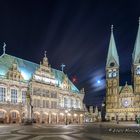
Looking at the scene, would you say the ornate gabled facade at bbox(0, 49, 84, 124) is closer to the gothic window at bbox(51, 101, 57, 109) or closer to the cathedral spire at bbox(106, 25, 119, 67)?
the gothic window at bbox(51, 101, 57, 109)

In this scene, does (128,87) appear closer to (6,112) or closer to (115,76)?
(115,76)

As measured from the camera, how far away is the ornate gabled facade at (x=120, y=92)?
132375 mm

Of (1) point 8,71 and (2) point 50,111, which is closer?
(1) point 8,71

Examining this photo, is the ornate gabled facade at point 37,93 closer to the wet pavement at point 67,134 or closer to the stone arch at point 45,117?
the stone arch at point 45,117

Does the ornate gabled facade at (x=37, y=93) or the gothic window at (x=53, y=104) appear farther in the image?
the gothic window at (x=53, y=104)

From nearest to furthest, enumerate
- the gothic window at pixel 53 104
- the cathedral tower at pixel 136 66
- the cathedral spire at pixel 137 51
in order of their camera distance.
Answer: the gothic window at pixel 53 104 < the cathedral tower at pixel 136 66 < the cathedral spire at pixel 137 51

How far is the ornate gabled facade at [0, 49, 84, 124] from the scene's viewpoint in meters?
74.0

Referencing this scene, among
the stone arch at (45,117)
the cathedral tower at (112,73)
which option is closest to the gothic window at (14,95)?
the stone arch at (45,117)

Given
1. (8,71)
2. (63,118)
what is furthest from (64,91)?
(8,71)

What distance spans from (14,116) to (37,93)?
11257mm

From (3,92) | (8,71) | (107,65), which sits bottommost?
(3,92)

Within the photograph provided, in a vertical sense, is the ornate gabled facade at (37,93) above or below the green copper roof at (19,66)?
below

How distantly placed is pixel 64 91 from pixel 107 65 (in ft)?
164

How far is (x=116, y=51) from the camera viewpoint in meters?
143
